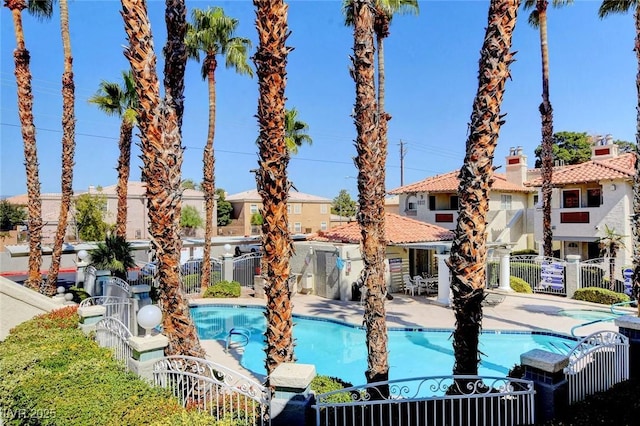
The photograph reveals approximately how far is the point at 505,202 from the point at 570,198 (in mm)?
5972

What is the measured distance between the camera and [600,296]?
17500 millimetres

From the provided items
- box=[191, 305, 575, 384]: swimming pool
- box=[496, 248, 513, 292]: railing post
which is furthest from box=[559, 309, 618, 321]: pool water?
box=[496, 248, 513, 292]: railing post

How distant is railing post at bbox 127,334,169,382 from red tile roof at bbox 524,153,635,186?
2448 cm

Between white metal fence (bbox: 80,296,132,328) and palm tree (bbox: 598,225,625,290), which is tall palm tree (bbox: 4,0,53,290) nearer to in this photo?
white metal fence (bbox: 80,296,132,328)

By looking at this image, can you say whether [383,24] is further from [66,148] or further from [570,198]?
[570,198]

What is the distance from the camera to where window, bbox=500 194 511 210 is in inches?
1173

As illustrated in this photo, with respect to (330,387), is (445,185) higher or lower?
higher

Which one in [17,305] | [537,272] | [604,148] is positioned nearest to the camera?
[17,305]

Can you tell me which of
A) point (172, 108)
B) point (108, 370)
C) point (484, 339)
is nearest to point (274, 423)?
point (108, 370)

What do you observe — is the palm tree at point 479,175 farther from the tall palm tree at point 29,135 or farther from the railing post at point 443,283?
the tall palm tree at point 29,135

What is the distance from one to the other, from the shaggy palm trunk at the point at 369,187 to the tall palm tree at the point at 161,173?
3892 millimetres

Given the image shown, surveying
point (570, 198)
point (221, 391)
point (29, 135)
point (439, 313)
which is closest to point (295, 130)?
point (29, 135)

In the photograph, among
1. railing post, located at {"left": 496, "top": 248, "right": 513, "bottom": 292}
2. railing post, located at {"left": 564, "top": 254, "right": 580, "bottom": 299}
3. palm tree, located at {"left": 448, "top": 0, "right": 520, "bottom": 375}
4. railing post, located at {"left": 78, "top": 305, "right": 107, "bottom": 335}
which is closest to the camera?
palm tree, located at {"left": 448, "top": 0, "right": 520, "bottom": 375}

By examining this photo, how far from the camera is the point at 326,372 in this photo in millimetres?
12523
